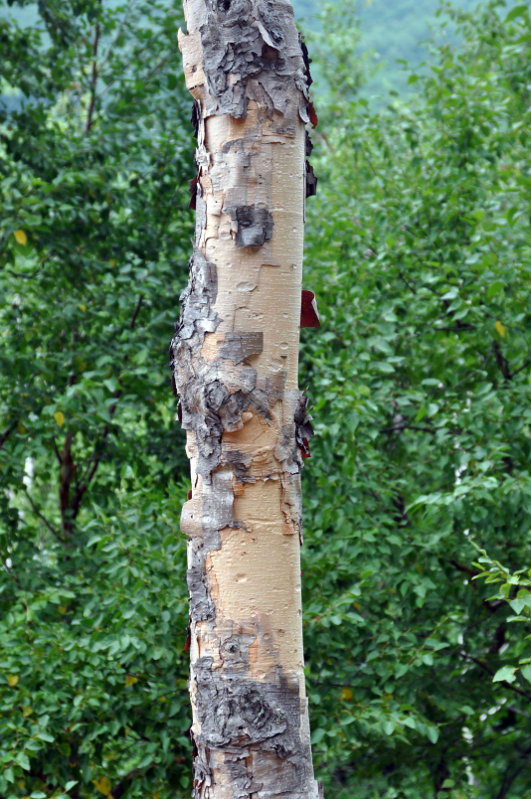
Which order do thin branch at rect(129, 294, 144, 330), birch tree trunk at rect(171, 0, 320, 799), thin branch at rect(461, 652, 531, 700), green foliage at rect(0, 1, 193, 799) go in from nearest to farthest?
birch tree trunk at rect(171, 0, 320, 799), green foliage at rect(0, 1, 193, 799), thin branch at rect(461, 652, 531, 700), thin branch at rect(129, 294, 144, 330)

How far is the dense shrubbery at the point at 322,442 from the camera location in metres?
3.41

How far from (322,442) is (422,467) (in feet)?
1.87

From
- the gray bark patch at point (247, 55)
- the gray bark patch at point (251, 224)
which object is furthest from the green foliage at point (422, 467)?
the gray bark patch at point (247, 55)

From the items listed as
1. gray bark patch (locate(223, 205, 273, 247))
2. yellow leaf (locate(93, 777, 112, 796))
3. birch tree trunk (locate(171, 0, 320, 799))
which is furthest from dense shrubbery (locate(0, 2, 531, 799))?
gray bark patch (locate(223, 205, 273, 247))

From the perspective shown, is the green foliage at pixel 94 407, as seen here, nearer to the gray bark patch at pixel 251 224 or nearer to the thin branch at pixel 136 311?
the thin branch at pixel 136 311

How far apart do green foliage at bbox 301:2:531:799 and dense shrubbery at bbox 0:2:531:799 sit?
2cm

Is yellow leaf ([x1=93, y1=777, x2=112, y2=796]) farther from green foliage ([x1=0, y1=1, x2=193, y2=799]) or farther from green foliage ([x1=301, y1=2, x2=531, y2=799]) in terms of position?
green foliage ([x1=301, y1=2, x2=531, y2=799])

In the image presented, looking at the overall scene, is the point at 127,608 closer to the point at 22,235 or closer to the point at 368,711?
the point at 368,711

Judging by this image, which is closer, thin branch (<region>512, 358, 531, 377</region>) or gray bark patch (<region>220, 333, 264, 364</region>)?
gray bark patch (<region>220, 333, 264, 364</region>)

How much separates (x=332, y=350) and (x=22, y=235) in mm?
1547

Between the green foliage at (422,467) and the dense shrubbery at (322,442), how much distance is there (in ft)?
0.06

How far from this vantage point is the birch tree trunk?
5.26 feet

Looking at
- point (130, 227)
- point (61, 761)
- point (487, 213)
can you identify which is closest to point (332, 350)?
point (487, 213)

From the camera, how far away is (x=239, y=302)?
1.66 metres
